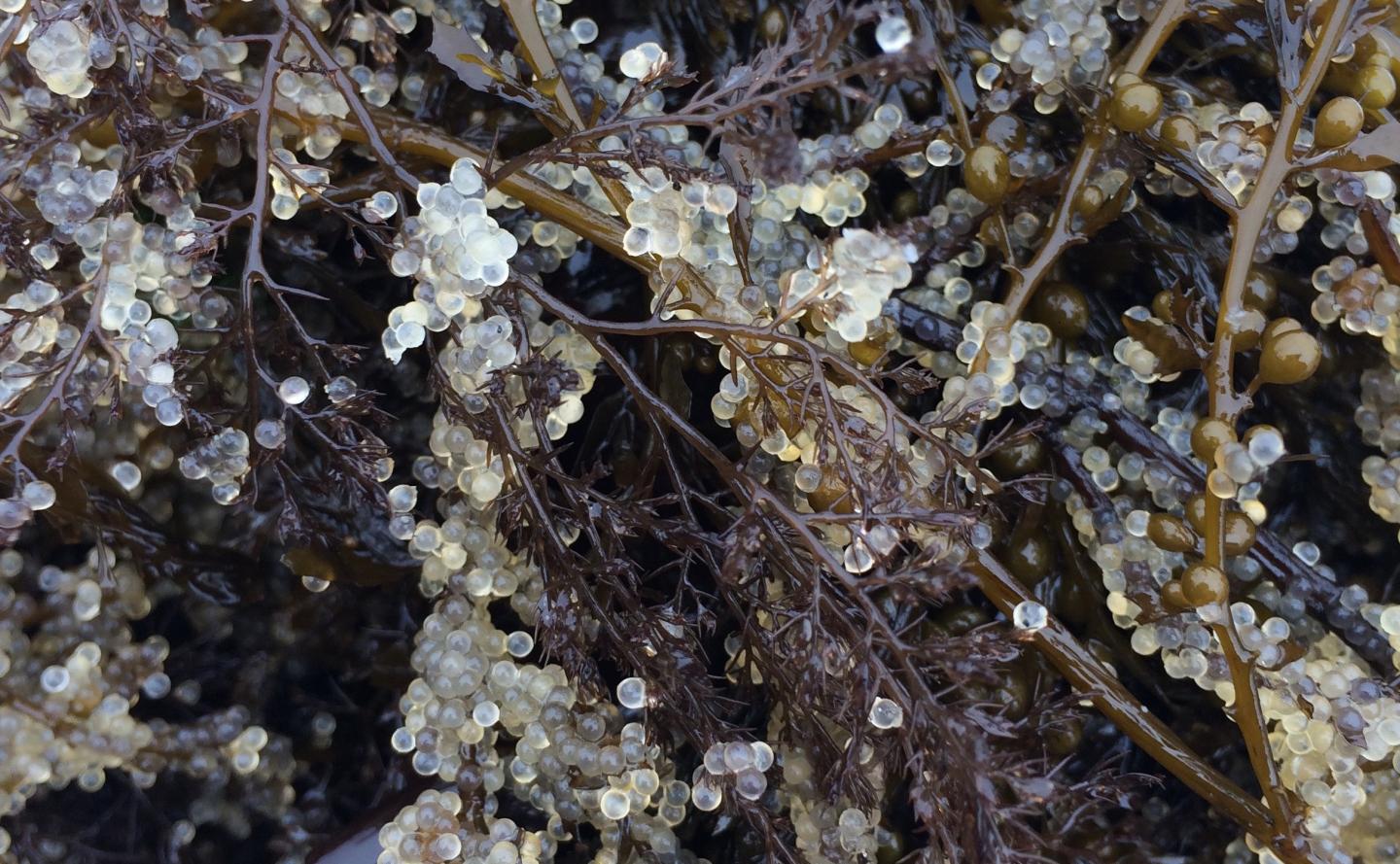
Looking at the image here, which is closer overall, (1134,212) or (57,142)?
(57,142)

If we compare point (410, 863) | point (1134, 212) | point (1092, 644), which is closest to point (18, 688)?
point (410, 863)

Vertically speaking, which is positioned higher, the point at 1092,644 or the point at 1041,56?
the point at 1041,56

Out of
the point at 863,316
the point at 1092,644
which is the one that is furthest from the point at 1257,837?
the point at 863,316

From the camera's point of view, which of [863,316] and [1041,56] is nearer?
[863,316]

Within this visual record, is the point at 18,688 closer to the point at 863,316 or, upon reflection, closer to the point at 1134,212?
the point at 863,316

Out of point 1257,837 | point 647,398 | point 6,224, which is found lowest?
point 1257,837

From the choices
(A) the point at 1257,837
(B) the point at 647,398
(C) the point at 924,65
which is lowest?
(A) the point at 1257,837

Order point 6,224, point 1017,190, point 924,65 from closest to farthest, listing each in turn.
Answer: point 924,65, point 6,224, point 1017,190

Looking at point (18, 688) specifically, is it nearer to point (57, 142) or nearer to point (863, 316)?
point (57, 142)

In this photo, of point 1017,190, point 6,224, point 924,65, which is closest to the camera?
point 924,65
